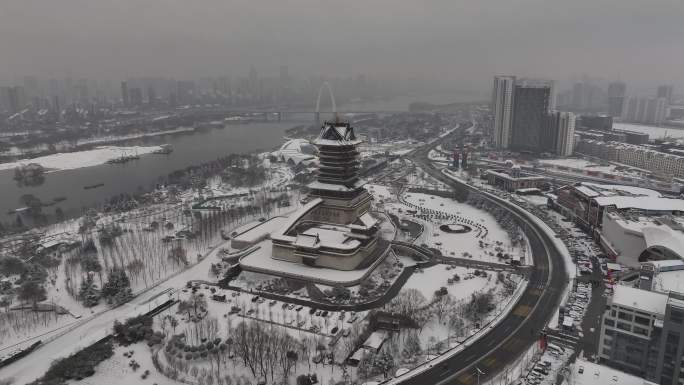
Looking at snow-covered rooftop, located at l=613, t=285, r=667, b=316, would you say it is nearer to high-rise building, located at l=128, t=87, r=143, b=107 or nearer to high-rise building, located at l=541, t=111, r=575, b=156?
high-rise building, located at l=541, t=111, r=575, b=156

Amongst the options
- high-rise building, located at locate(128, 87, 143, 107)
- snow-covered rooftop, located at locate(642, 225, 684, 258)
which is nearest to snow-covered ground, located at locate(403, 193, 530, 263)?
snow-covered rooftop, located at locate(642, 225, 684, 258)

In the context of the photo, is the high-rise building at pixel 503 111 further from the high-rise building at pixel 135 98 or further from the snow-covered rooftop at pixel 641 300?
the high-rise building at pixel 135 98

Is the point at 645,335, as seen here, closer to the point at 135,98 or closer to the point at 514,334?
the point at 514,334

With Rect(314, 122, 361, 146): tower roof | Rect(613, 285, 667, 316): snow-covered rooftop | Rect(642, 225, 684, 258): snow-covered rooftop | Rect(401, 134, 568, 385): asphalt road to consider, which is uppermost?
Rect(314, 122, 361, 146): tower roof

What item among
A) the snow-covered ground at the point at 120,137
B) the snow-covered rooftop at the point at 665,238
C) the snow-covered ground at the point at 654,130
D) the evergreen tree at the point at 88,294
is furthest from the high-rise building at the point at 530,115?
the snow-covered ground at the point at 120,137

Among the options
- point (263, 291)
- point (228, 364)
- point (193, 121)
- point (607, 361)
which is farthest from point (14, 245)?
point (193, 121)

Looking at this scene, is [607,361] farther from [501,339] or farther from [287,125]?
[287,125]
